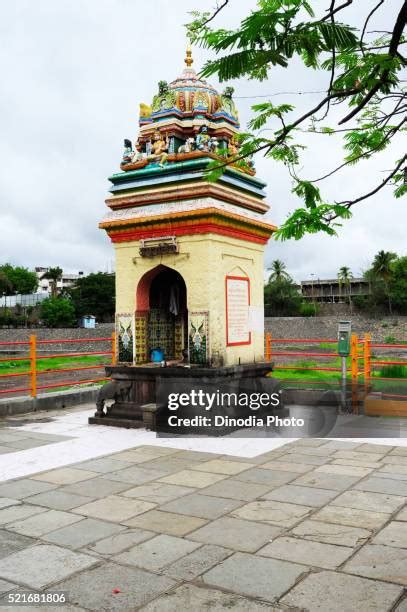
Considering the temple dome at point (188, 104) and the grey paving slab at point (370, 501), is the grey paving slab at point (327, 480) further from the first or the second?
the temple dome at point (188, 104)

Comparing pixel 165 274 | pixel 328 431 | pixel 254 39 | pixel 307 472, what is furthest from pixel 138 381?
pixel 254 39

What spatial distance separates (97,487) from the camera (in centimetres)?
552

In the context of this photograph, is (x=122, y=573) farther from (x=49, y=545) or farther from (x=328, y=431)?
(x=328, y=431)

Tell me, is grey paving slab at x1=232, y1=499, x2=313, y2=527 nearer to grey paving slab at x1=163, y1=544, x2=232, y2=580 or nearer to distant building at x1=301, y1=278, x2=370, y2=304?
grey paving slab at x1=163, y1=544, x2=232, y2=580

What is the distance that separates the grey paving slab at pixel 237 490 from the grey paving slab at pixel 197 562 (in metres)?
1.22

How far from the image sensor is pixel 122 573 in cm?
358

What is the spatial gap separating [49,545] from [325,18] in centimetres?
379

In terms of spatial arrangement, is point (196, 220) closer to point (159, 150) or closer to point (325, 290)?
point (159, 150)

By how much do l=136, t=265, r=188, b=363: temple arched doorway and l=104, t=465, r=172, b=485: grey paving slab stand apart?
329 cm

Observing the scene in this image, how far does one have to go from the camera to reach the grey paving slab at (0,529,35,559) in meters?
3.95

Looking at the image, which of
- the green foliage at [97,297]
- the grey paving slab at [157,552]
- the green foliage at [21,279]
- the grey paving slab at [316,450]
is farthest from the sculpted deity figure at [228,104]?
the green foliage at [21,279]

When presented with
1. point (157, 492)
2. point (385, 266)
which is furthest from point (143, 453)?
point (385, 266)

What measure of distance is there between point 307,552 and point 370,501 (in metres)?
1.37

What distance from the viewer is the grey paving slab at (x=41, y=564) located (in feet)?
11.5
